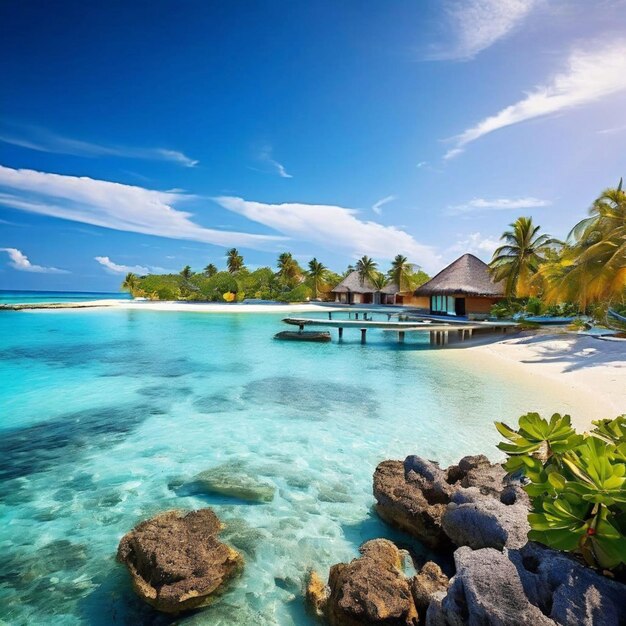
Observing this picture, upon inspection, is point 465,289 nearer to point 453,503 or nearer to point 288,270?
point 453,503

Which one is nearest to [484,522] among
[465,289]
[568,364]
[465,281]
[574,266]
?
[568,364]

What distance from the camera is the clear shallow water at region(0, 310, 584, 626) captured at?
3164 millimetres

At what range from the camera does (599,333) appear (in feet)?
50.2

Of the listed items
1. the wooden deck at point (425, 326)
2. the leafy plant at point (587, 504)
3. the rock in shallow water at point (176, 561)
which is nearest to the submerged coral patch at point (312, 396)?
the rock in shallow water at point (176, 561)

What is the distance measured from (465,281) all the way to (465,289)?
112 cm

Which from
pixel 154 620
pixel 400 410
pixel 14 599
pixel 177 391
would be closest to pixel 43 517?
pixel 14 599

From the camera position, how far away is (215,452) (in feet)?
19.1

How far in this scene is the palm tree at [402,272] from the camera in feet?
141

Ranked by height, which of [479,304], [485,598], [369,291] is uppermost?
[369,291]

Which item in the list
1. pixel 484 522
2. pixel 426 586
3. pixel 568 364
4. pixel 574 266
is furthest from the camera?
pixel 574 266

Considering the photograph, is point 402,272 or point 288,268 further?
point 288,268

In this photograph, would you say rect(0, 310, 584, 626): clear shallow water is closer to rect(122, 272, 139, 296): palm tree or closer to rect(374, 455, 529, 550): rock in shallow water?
rect(374, 455, 529, 550): rock in shallow water

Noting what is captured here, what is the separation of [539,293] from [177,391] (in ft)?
67.0

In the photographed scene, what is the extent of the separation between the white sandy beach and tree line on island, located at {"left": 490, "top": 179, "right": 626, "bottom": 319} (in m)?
1.51
